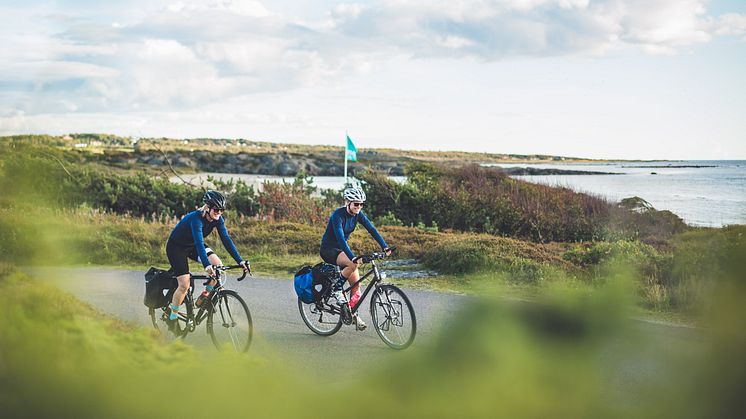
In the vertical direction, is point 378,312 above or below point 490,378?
below

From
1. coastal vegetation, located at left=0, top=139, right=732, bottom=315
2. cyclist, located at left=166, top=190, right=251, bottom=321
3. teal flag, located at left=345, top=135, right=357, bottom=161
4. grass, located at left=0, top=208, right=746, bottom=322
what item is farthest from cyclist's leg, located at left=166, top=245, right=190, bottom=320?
teal flag, located at left=345, top=135, right=357, bottom=161

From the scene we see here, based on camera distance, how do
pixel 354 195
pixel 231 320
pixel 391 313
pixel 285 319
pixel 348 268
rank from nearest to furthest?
pixel 231 320, pixel 354 195, pixel 391 313, pixel 348 268, pixel 285 319

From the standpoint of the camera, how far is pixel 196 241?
751cm

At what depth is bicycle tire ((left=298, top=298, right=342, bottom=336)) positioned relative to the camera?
9.13 m

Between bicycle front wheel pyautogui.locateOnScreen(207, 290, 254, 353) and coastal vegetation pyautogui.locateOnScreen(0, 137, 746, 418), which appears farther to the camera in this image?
bicycle front wheel pyautogui.locateOnScreen(207, 290, 254, 353)

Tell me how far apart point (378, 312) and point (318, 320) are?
959 mm

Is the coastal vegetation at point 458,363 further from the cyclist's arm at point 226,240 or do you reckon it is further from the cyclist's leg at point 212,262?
the cyclist's leg at point 212,262

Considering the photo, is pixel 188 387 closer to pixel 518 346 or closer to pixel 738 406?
pixel 518 346

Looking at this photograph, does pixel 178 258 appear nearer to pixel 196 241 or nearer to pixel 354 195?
pixel 196 241

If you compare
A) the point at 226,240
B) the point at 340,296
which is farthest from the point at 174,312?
the point at 340,296

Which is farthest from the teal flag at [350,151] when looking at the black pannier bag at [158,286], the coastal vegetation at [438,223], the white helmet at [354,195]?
the black pannier bag at [158,286]

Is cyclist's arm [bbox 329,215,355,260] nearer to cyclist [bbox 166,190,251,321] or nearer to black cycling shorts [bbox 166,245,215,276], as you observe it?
cyclist [bbox 166,190,251,321]

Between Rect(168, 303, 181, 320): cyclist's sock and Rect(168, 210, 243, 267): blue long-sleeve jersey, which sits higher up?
Rect(168, 210, 243, 267): blue long-sleeve jersey

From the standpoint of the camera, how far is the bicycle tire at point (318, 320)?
30.0ft
